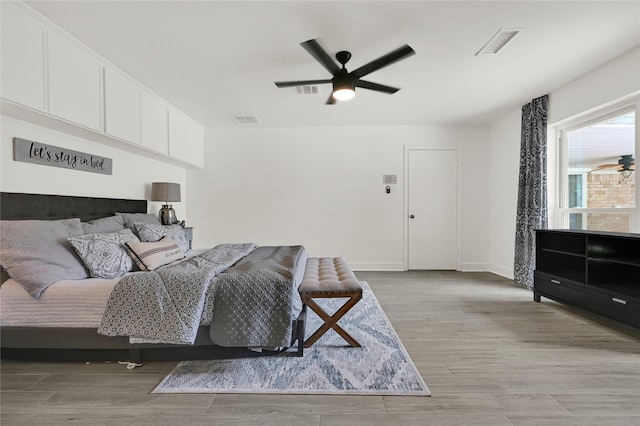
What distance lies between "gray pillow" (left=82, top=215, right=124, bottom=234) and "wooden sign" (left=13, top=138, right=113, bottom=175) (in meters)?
0.57

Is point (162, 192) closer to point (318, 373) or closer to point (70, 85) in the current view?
point (70, 85)

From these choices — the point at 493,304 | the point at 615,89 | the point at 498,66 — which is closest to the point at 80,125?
the point at 498,66

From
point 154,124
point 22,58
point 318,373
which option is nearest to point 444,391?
point 318,373

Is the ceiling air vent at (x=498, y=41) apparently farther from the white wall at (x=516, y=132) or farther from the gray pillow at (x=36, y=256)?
the gray pillow at (x=36, y=256)

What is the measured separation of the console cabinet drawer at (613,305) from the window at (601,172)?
2.58 feet

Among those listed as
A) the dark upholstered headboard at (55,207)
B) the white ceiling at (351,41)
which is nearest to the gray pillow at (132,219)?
the dark upholstered headboard at (55,207)

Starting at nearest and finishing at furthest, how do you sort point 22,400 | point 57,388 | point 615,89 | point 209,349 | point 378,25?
point 22,400, point 57,388, point 209,349, point 378,25, point 615,89

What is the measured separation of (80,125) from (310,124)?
313 centimetres

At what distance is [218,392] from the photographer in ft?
5.64

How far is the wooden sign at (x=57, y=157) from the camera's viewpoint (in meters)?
2.33

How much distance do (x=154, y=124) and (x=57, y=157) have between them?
114cm

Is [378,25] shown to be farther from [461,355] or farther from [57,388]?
[57,388]

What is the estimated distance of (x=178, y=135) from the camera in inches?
164

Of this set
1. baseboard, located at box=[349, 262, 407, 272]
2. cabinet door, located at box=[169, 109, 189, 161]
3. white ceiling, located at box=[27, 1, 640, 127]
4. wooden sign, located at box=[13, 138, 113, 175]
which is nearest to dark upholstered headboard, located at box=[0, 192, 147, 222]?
wooden sign, located at box=[13, 138, 113, 175]
